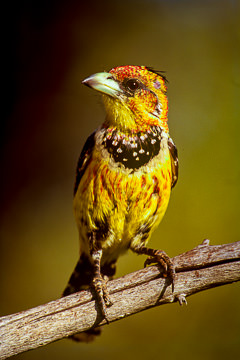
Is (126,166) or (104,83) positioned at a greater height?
(104,83)

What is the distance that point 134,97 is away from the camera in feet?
6.10

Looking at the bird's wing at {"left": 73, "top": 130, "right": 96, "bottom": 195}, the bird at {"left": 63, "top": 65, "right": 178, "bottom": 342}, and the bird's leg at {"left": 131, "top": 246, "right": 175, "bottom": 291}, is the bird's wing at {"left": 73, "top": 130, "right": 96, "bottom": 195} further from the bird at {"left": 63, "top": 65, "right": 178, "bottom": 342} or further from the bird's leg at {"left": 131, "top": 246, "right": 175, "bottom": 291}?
the bird's leg at {"left": 131, "top": 246, "right": 175, "bottom": 291}

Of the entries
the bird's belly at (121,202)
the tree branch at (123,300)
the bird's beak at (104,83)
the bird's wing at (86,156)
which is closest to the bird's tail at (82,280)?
the bird's belly at (121,202)

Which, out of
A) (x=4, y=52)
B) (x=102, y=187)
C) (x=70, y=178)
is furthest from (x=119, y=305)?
(x=4, y=52)

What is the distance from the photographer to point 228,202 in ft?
6.87

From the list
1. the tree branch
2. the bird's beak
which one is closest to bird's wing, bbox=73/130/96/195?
the bird's beak

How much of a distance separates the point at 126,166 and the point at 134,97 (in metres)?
0.33

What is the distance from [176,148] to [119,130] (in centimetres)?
34

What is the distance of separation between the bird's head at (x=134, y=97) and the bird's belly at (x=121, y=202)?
0.67 ft

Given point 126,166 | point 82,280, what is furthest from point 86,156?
point 82,280

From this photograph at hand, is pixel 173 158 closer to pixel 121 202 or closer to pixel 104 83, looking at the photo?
pixel 121 202

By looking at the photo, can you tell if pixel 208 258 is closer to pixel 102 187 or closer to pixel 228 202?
pixel 228 202

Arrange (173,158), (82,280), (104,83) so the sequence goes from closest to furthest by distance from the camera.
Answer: (104,83)
(173,158)
(82,280)

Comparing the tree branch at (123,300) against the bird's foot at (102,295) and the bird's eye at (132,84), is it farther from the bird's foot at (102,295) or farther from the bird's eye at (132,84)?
the bird's eye at (132,84)
